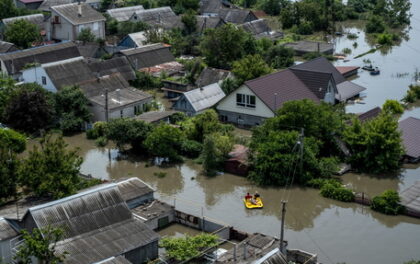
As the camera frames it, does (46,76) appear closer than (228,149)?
No

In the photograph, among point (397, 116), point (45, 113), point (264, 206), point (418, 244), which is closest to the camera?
point (418, 244)

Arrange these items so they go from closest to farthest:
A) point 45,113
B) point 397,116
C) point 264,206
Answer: point 264,206 → point 45,113 → point 397,116

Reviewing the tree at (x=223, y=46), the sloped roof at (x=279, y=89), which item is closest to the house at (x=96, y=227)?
the sloped roof at (x=279, y=89)

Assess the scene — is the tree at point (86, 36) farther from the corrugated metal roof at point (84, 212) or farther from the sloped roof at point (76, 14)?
the corrugated metal roof at point (84, 212)

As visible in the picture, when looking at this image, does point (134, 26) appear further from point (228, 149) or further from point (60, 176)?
point (60, 176)

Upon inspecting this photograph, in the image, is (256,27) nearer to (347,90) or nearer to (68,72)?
(347,90)

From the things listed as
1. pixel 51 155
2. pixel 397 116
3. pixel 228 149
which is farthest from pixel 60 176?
pixel 397 116

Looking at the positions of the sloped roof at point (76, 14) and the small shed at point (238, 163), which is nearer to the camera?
the small shed at point (238, 163)
